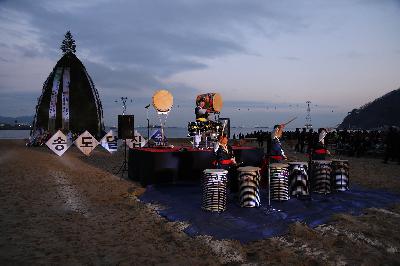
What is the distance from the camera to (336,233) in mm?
7492

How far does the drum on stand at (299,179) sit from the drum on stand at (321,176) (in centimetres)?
79

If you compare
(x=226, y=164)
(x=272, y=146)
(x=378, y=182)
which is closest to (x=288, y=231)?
(x=226, y=164)

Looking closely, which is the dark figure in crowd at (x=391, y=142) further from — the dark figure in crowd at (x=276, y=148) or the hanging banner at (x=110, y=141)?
the hanging banner at (x=110, y=141)

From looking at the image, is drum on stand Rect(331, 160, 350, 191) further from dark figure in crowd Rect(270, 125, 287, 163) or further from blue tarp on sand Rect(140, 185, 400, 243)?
dark figure in crowd Rect(270, 125, 287, 163)

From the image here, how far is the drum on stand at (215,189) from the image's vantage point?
907 centimetres

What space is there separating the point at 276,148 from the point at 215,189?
2896 mm

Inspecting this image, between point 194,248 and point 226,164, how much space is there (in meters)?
3.87

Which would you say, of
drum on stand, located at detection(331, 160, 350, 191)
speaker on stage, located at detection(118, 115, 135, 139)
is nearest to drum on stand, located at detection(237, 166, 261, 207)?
drum on stand, located at detection(331, 160, 350, 191)

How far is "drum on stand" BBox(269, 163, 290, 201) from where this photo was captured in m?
9.80

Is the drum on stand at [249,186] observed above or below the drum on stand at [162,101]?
below

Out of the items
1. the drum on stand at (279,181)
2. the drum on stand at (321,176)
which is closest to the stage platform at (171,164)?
the drum on stand at (279,181)

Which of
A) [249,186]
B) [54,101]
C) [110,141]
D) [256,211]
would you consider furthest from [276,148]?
[54,101]

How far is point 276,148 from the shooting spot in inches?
435

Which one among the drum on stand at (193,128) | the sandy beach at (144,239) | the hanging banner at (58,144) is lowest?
the sandy beach at (144,239)
